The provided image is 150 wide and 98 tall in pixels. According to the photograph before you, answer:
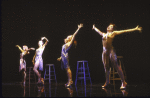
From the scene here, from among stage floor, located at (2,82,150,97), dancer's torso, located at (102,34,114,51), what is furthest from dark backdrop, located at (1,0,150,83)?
stage floor, located at (2,82,150,97)

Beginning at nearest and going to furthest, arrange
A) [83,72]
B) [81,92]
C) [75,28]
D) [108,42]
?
[81,92], [108,42], [83,72], [75,28]

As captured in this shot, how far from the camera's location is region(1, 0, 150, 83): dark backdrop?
745 centimetres

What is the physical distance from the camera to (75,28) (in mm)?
8898

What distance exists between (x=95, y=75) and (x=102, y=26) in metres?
2.06

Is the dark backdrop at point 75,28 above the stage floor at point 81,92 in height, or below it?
above

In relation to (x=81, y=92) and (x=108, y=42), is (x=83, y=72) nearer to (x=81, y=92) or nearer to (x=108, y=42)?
(x=108, y=42)

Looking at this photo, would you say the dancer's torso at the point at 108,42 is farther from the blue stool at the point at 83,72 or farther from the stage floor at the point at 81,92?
the blue stool at the point at 83,72

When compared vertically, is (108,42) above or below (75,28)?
below

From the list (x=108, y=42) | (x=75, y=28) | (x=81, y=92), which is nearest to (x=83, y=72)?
(x=108, y=42)

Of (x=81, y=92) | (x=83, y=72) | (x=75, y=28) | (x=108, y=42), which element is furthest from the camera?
(x=75, y=28)

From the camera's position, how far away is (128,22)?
24.9 ft

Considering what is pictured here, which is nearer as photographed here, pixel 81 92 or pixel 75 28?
pixel 81 92

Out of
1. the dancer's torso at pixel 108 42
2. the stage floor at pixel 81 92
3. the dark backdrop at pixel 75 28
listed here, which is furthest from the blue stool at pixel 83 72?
the dancer's torso at pixel 108 42

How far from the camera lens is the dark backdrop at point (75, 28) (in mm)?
7449
